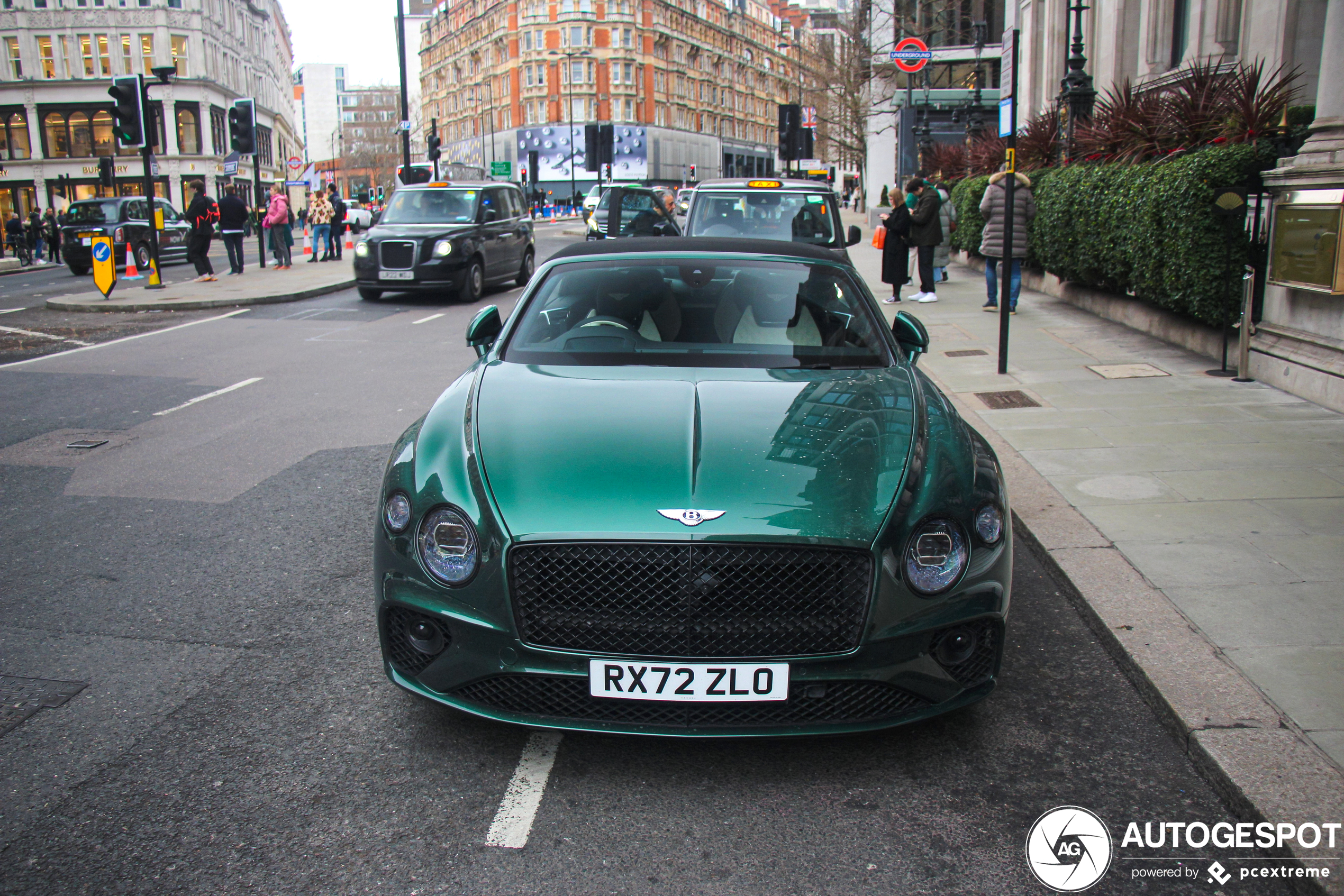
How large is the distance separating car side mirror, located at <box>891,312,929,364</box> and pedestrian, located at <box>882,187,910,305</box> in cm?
1067

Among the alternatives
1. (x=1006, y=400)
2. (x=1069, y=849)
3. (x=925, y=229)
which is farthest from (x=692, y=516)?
(x=925, y=229)

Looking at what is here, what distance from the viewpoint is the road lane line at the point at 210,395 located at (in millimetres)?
8820

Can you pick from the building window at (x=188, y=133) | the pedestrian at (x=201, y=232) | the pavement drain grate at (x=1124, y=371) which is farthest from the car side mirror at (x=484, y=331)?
→ the building window at (x=188, y=133)

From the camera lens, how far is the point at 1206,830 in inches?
111

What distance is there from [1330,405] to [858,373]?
16.7 ft

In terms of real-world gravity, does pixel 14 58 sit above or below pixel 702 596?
above

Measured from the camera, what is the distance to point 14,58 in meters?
66.2

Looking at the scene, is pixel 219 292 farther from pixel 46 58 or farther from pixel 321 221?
pixel 46 58

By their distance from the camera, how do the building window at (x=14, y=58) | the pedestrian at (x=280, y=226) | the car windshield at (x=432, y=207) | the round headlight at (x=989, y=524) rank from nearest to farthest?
1. the round headlight at (x=989, y=524)
2. the car windshield at (x=432, y=207)
3. the pedestrian at (x=280, y=226)
4. the building window at (x=14, y=58)

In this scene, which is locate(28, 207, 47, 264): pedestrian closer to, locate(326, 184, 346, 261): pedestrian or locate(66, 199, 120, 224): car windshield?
locate(66, 199, 120, 224): car windshield

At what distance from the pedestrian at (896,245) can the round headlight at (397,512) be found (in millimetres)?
12816

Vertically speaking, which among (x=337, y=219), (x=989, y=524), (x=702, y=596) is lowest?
(x=702, y=596)

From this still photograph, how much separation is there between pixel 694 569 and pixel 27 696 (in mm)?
2413

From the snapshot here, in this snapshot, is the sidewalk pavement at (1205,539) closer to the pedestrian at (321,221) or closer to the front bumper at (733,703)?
the front bumper at (733,703)
